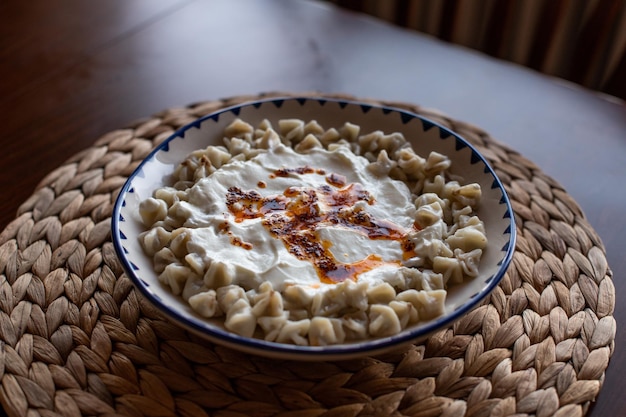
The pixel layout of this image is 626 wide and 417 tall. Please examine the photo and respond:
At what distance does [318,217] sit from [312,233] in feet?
0.22

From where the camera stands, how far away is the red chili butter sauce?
149 cm

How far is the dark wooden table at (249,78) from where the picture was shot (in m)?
2.06

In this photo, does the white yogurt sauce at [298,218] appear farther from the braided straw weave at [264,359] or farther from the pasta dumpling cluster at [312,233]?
the braided straw weave at [264,359]

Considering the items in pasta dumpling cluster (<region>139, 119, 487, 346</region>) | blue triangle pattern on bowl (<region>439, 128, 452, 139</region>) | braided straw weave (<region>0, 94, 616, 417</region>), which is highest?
blue triangle pattern on bowl (<region>439, 128, 452, 139</region>)

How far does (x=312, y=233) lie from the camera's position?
61.1 inches

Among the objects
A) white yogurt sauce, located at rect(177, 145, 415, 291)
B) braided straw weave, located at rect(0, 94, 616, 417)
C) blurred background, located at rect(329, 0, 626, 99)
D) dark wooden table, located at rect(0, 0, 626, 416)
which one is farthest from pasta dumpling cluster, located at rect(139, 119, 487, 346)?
blurred background, located at rect(329, 0, 626, 99)

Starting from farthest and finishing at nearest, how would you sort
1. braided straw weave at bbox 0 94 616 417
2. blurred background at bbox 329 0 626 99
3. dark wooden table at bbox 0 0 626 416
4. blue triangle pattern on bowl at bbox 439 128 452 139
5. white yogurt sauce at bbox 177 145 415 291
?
blurred background at bbox 329 0 626 99 < dark wooden table at bbox 0 0 626 416 < blue triangle pattern on bowl at bbox 439 128 452 139 < white yogurt sauce at bbox 177 145 415 291 < braided straw weave at bbox 0 94 616 417

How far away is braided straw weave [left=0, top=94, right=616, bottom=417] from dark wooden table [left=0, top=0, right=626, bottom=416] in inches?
8.0

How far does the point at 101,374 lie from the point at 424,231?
2.53 feet

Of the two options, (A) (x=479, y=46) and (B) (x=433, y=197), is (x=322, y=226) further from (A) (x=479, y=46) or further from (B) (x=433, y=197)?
(A) (x=479, y=46)

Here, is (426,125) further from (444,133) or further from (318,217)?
(318,217)

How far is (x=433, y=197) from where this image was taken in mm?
1655

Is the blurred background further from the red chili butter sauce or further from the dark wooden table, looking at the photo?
the red chili butter sauce

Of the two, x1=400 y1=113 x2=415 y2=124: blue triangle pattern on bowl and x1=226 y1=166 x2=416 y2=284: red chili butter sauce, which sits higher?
x1=400 y1=113 x2=415 y2=124: blue triangle pattern on bowl
